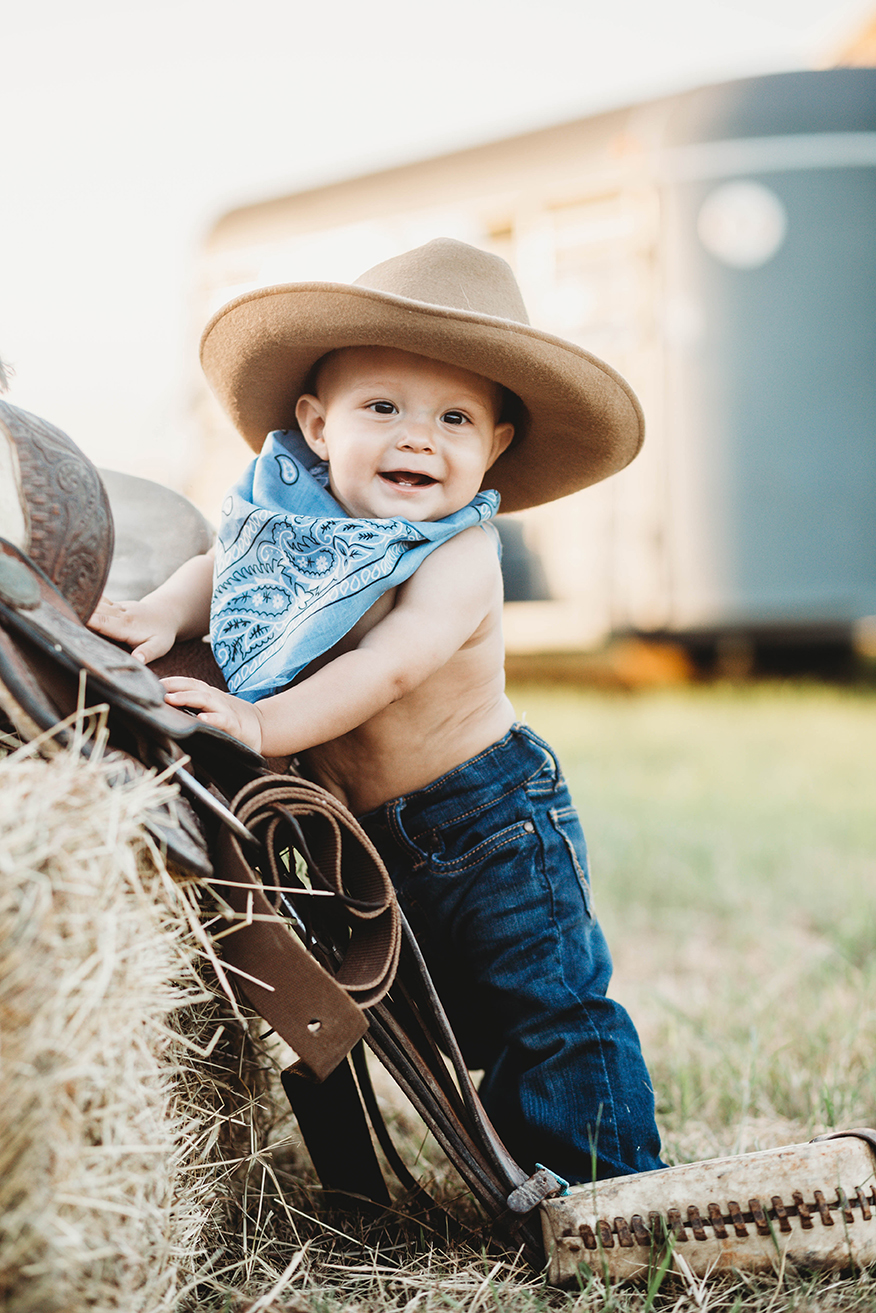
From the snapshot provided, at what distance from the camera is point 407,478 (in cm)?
162

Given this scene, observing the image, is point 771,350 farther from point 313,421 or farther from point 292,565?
point 292,565

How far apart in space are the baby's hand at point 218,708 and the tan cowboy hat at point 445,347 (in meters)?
0.59

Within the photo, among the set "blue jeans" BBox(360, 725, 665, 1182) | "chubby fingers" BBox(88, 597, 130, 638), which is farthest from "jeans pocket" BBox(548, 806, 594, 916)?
"chubby fingers" BBox(88, 597, 130, 638)

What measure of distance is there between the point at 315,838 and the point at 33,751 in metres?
0.39

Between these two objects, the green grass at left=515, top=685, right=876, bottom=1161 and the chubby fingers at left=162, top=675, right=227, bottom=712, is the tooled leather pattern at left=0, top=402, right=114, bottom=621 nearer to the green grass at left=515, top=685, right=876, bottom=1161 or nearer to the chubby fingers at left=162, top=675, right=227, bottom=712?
the chubby fingers at left=162, top=675, right=227, bottom=712

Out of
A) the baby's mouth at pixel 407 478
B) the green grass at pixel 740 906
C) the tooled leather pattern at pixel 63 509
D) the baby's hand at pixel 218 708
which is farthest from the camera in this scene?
the green grass at pixel 740 906

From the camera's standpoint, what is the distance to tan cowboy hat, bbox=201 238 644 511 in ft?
4.92

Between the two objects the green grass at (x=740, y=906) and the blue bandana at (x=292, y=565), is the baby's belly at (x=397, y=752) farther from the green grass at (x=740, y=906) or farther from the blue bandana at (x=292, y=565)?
the green grass at (x=740, y=906)

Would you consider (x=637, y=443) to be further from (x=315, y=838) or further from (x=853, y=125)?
(x=853, y=125)

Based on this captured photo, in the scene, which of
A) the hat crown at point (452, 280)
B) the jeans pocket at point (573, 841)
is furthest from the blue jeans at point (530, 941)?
the hat crown at point (452, 280)

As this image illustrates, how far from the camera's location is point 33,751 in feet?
3.54

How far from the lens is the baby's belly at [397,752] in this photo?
1.61 m

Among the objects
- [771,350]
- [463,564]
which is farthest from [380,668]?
[771,350]

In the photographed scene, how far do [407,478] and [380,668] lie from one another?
352 mm
